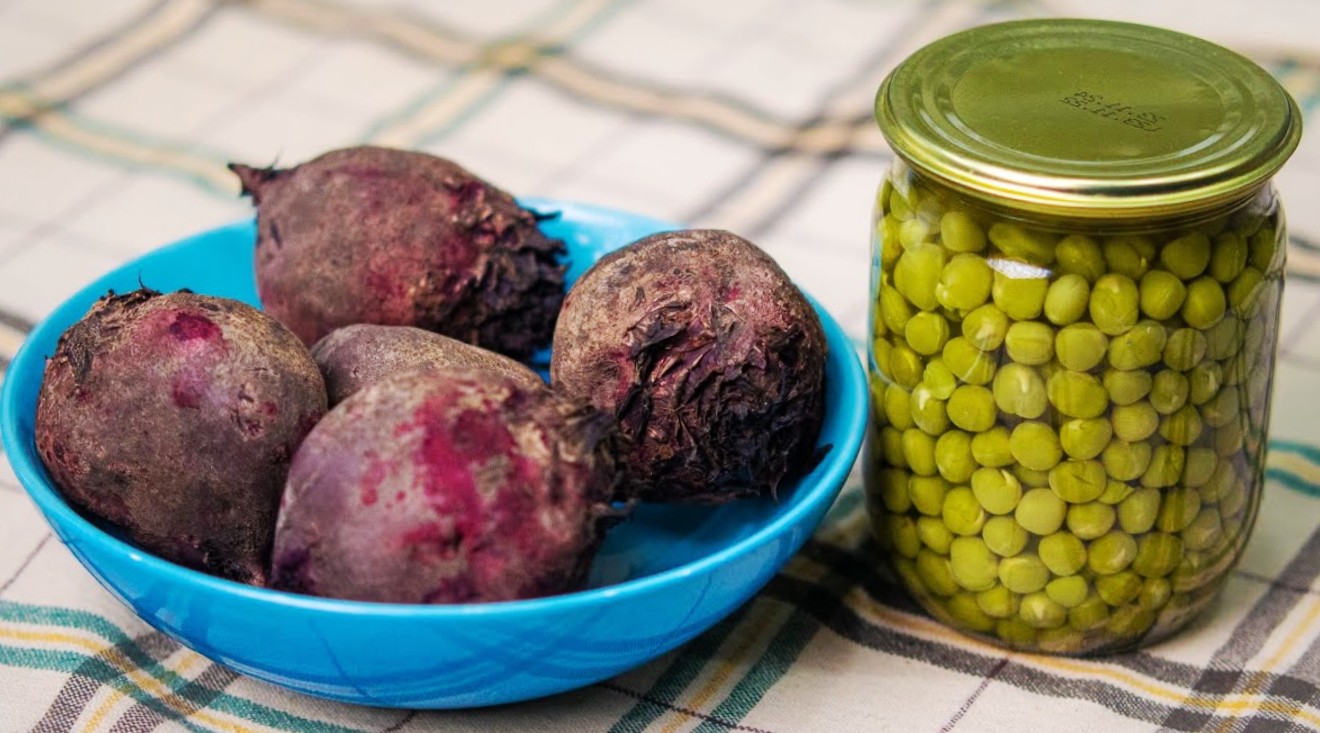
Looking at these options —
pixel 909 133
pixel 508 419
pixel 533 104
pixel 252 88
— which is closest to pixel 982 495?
pixel 909 133

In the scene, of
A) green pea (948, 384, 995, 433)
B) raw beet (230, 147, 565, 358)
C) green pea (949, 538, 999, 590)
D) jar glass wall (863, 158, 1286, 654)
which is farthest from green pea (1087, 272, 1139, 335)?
raw beet (230, 147, 565, 358)

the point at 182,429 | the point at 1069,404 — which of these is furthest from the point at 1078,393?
the point at 182,429

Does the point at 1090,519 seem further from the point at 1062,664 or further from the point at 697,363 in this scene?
the point at 697,363

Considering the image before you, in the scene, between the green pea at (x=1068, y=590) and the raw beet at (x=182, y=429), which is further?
the green pea at (x=1068, y=590)

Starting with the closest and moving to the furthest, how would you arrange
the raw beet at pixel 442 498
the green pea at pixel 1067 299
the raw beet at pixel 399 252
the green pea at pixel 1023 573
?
the raw beet at pixel 442 498 < the green pea at pixel 1067 299 < the green pea at pixel 1023 573 < the raw beet at pixel 399 252

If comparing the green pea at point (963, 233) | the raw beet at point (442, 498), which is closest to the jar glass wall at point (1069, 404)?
the green pea at point (963, 233)

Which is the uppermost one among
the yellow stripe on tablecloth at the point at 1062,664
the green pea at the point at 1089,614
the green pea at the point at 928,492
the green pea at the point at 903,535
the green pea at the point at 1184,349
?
the green pea at the point at 1184,349

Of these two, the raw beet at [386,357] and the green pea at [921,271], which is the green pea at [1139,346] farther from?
the raw beet at [386,357]
